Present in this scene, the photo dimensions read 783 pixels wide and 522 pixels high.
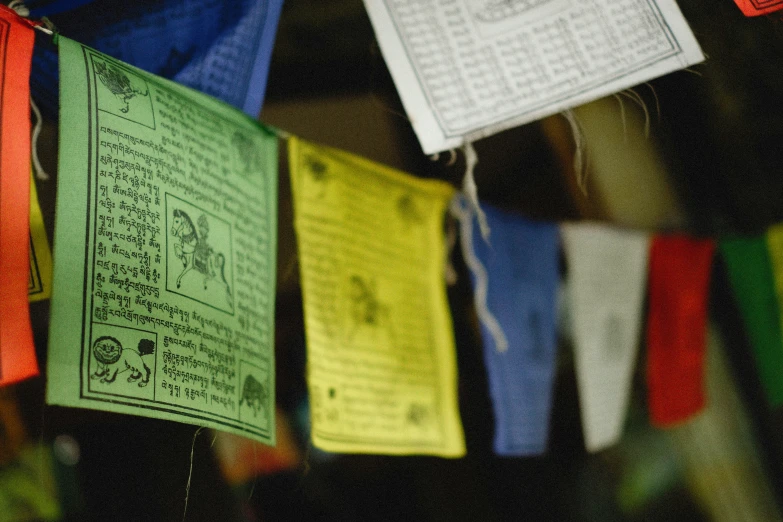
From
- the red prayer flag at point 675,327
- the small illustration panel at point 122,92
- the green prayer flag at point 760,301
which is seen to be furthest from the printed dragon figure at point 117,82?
the green prayer flag at point 760,301

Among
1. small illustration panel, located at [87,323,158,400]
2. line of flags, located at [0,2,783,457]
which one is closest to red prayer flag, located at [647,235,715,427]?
line of flags, located at [0,2,783,457]

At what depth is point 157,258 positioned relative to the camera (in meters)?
0.63

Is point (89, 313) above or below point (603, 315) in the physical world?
above

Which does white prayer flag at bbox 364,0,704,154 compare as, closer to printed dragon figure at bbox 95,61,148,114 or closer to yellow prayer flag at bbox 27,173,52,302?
printed dragon figure at bbox 95,61,148,114

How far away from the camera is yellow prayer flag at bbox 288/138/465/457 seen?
2.85 feet

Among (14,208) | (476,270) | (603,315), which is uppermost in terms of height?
(14,208)

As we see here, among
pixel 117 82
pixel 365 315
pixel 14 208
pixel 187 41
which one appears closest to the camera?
pixel 14 208

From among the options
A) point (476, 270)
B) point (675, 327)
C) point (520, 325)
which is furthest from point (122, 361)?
point (675, 327)

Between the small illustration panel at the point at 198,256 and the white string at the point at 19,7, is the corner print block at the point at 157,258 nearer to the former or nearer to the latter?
the small illustration panel at the point at 198,256

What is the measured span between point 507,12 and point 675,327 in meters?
1.14

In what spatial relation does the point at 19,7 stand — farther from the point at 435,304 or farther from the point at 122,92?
the point at 435,304

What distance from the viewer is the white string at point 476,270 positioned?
1127 mm

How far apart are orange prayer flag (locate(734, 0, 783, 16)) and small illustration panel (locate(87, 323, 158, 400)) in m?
0.73

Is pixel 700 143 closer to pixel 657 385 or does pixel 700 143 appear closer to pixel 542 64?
pixel 657 385
